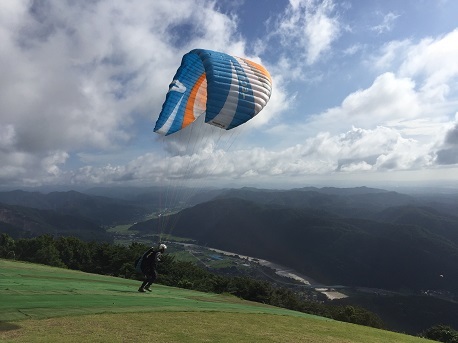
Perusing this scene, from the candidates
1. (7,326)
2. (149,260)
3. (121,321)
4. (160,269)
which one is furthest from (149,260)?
(160,269)

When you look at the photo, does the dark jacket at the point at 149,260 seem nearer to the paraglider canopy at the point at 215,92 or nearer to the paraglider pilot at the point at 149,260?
the paraglider pilot at the point at 149,260

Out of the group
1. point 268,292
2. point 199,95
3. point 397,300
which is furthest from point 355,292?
point 199,95

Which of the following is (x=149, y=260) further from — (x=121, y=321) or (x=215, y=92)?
(x=215, y=92)

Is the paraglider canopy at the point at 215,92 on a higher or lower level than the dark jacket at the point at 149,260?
higher

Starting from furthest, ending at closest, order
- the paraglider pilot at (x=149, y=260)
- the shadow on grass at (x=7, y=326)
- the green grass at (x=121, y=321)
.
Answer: the paraglider pilot at (x=149, y=260), the green grass at (x=121, y=321), the shadow on grass at (x=7, y=326)

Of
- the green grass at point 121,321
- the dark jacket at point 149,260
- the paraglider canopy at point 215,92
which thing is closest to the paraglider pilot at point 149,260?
the dark jacket at point 149,260

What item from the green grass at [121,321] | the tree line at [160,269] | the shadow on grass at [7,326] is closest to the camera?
the shadow on grass at [7,326]
